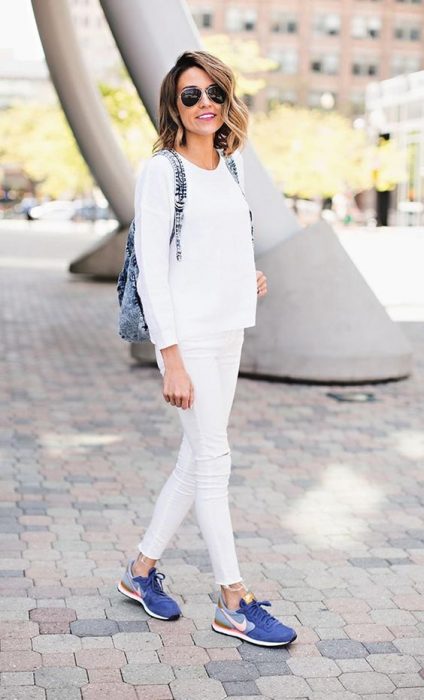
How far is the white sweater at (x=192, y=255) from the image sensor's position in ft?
11.8

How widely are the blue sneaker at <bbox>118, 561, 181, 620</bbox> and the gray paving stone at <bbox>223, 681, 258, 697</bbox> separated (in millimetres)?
564

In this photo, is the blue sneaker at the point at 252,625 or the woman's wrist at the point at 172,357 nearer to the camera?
the woman's wrist at the point at 172,357

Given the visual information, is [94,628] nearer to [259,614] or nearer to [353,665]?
[259,614]

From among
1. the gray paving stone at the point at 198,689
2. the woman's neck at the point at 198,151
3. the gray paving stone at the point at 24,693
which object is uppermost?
the woman's neck at the point at 198,151

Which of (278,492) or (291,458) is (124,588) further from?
(291,458)

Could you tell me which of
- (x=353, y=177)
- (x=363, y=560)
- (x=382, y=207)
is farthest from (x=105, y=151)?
(x=382, y=207)

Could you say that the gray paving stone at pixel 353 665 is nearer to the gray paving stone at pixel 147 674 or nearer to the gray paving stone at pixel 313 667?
the gray paving stone at pixel 313 667

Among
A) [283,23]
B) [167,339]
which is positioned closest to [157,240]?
[167,339]

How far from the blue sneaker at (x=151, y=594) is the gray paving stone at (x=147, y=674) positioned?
41cm

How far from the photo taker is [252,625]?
379 centimetres

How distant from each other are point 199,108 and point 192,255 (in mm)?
455

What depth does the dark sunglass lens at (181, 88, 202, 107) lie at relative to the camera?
364 centimetres

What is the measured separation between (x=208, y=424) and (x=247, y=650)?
730mm

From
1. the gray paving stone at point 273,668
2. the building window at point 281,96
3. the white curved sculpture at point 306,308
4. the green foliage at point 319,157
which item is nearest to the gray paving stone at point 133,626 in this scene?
the gray paving stone at point 273,668
